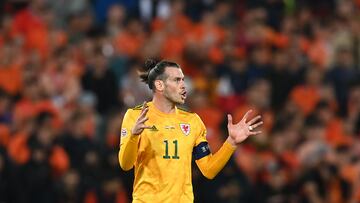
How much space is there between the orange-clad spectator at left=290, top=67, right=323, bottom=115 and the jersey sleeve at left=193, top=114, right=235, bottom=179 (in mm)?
7669

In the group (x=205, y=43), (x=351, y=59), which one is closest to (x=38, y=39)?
(x=205, y=43)

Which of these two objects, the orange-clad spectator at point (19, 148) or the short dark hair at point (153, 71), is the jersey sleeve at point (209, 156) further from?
the orange-clad spectator at point (19, 148)

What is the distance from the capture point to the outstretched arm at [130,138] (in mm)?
8877

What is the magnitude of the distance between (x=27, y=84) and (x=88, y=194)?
1857 millimetres

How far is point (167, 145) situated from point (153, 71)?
683 mm

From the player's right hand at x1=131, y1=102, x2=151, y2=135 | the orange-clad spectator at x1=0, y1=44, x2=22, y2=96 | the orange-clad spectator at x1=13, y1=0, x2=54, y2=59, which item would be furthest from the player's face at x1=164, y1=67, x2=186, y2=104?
the orange-clad spectator at x1=13, y1=0, x2=54, y2=59

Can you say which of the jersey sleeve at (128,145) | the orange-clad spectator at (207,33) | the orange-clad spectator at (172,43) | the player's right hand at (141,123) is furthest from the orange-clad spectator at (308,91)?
the player's right hand at (141,123)

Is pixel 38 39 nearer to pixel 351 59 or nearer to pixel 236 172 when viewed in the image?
pixel 236 172

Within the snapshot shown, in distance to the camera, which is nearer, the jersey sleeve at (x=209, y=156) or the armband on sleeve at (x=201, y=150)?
the jersey sleeve at (x=209, y=156)

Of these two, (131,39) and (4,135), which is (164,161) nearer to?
(4,135)

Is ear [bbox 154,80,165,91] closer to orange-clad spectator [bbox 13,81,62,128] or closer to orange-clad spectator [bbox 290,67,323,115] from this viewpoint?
orange-clad spectator [bbox 13,81,62,128]

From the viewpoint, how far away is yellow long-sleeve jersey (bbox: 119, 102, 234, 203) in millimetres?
9289

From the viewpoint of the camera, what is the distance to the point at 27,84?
Result: 49.2 feet

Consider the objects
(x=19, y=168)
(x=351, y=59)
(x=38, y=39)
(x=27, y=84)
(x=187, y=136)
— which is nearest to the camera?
(x=187, y=136)
